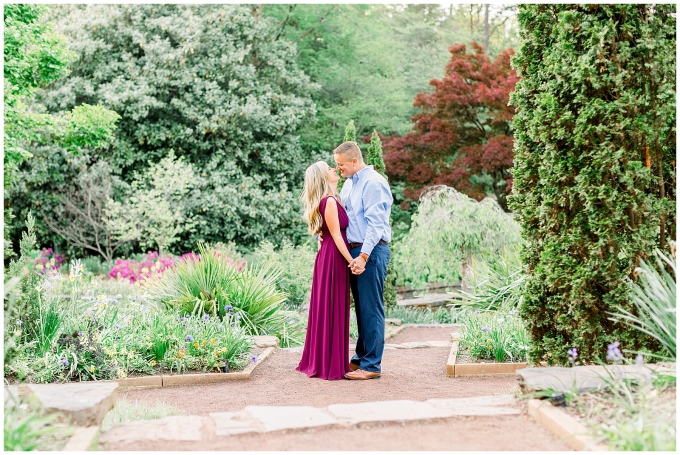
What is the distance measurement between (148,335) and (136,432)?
2492 mm

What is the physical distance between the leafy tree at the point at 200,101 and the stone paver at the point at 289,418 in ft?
36.2

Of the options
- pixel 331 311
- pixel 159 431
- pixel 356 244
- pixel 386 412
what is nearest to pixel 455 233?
pixel 356 244

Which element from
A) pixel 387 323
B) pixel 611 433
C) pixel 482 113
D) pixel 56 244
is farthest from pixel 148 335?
pixel 482 113

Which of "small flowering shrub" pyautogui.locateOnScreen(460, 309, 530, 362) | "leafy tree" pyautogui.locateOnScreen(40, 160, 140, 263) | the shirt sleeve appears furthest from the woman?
"leafy tree" pyautogui.locateOnScreen(40, 160, 140, 263)

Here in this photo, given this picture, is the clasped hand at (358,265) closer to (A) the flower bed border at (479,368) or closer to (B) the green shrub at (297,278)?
(A) the flower bed border at (479,368)

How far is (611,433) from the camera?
278cm

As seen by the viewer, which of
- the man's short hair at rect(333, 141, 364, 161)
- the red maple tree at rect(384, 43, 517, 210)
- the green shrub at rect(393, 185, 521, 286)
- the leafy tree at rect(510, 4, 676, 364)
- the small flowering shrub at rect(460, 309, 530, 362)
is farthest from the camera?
the red maple tree at rect(384, 43, 517, 210)

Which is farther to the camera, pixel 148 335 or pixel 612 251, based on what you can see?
pixel 148 335

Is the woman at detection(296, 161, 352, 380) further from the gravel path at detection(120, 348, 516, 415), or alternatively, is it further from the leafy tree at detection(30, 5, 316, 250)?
the leafy tree at detection(30, 5, 316, 250)

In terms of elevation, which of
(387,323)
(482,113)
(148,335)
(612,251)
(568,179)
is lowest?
(387,323)

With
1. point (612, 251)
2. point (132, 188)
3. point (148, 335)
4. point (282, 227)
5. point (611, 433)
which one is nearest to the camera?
point (611, 433)

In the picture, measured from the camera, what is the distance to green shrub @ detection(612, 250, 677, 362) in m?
3.61

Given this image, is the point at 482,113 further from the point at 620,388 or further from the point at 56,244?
the point at 620,388

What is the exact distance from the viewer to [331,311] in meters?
5.34
